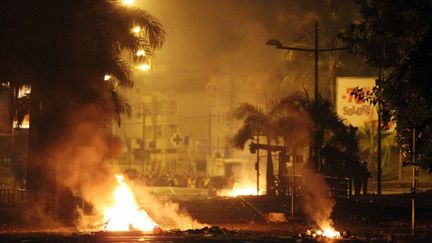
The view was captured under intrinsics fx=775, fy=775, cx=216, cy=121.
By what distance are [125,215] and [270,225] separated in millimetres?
4540

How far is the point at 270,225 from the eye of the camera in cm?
2389

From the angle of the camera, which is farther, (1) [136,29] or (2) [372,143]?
(2) [372,143]

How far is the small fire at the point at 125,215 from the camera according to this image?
72.8ft

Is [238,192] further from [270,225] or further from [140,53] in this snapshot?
[270,225]

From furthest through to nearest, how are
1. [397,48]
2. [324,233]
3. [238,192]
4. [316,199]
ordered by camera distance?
[238,192] → [316,199] → [324,233] → [397,48]

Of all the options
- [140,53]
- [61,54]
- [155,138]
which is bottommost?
[155,138]

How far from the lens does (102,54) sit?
26609mm

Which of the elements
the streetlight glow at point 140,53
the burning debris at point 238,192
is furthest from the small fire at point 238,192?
the streetlight glow at point 140,53

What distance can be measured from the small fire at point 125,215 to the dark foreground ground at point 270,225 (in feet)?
4.53

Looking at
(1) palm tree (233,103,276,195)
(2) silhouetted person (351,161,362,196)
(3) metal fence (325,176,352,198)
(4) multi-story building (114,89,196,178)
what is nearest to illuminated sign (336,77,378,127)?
(1) palm tree (233,103,276,195)

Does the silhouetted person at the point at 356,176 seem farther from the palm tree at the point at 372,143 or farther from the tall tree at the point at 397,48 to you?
the palm tree at the point at 372,143

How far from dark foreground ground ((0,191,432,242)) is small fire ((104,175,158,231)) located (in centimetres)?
138

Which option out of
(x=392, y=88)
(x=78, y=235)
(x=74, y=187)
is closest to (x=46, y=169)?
(x=74, y=187)

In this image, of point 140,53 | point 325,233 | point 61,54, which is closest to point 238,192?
point 140,53
